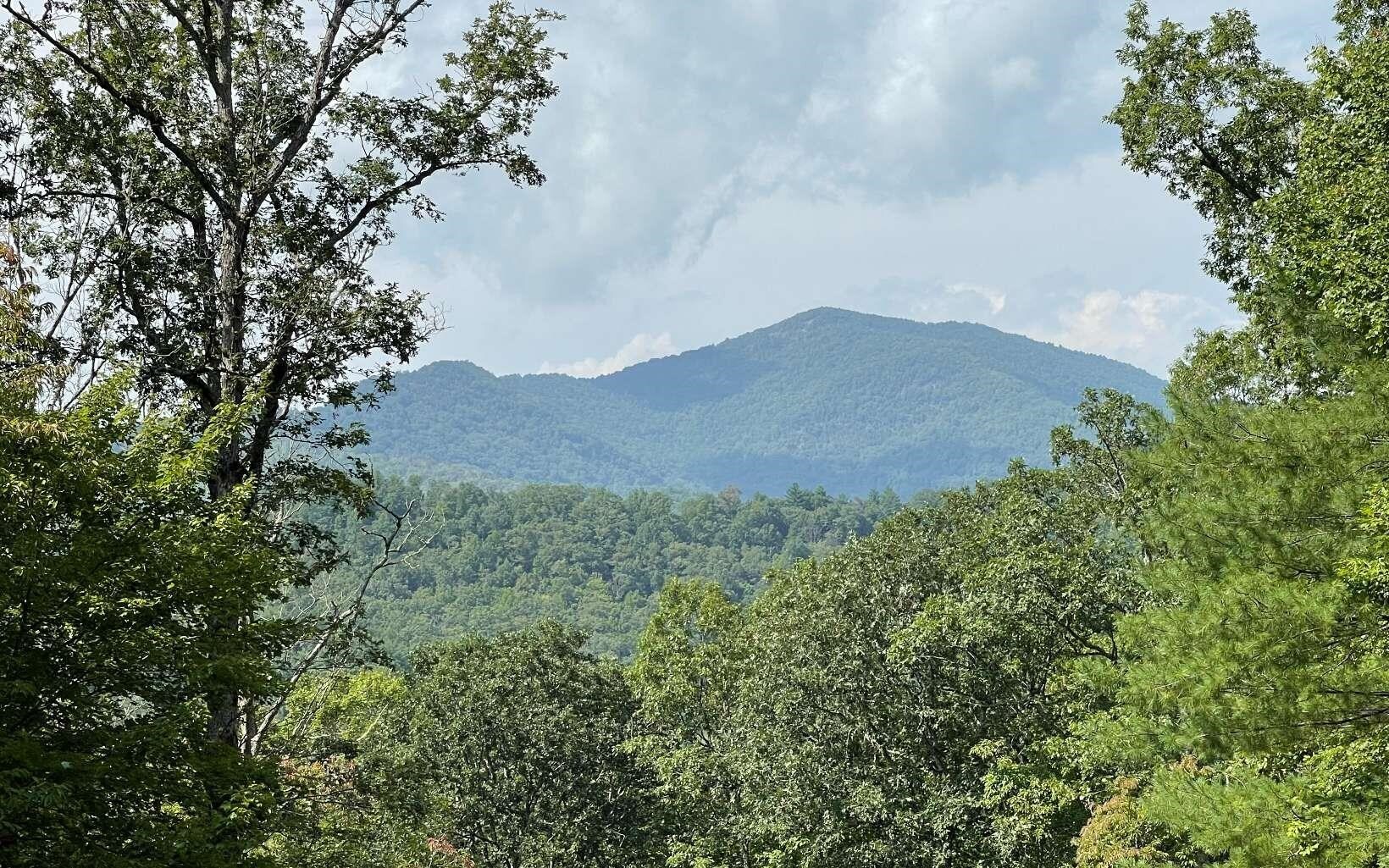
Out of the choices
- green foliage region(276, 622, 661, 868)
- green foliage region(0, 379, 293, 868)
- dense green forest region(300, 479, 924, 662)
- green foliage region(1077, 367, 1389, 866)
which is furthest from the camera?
dense green forest region(300, 479, 924, 662)

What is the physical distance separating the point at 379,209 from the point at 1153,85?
10.9 m

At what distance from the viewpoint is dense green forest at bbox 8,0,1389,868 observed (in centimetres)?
715

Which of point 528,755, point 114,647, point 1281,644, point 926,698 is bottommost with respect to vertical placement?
point 528,755

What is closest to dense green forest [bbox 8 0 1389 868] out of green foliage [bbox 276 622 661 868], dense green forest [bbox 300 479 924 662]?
green foliage [bbox 276 622 661 868]

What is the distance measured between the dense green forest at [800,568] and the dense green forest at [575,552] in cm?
7288

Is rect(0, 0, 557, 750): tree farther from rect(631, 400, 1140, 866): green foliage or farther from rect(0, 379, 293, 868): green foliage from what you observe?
rect(631, 400, 1140, 866): green foliage

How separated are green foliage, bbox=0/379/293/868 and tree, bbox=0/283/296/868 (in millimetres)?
13

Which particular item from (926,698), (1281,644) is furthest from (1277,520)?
(926,698)

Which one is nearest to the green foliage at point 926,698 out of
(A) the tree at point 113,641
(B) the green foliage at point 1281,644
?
(B) the green foliage at point 1281,644

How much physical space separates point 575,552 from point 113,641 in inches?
5655

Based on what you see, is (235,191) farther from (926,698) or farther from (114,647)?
(926,698)

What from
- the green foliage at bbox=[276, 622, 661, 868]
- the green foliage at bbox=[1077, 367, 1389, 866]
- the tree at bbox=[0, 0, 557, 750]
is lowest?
the green foliage at bbox=[276, 622, 661, 868]

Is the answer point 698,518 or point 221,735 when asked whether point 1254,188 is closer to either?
point 221,735

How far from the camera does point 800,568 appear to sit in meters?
24.2
